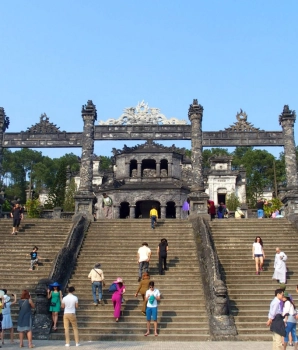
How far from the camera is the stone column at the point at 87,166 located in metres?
19.8

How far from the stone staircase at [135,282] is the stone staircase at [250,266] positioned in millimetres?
972

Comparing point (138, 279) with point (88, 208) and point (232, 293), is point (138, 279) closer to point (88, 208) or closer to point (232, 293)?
point (232, 293)

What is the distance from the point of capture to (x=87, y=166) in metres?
21.0

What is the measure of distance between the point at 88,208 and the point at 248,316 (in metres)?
10.6

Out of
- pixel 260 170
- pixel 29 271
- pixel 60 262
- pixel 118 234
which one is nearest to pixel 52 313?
pixel 60 262

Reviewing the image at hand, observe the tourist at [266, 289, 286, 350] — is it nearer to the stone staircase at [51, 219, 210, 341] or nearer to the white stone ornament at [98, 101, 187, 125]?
the stone staircase at [51, 219, 210, 341]

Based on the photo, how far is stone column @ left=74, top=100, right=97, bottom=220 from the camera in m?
19.8

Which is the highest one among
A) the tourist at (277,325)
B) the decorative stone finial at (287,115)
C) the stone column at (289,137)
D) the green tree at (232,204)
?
the decorative stone finial at (287,115)

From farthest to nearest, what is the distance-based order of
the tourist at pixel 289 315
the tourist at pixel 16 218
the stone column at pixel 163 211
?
the stone column at pixel 163 211
the tourist at pixel 16 218
the tourist at pixel 289 315

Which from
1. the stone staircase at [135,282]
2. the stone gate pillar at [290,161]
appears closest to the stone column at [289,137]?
the stone gate pillar at [290,161]

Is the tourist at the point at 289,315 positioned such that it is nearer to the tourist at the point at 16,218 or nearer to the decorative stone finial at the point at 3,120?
the tourist at the point at 16,218

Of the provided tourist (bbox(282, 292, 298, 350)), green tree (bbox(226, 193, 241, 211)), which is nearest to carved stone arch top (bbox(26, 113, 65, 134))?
tourist (bbox(282, 292, 298, 350))

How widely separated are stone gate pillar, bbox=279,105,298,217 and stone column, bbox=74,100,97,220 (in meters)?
9.25

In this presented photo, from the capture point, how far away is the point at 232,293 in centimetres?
1216
